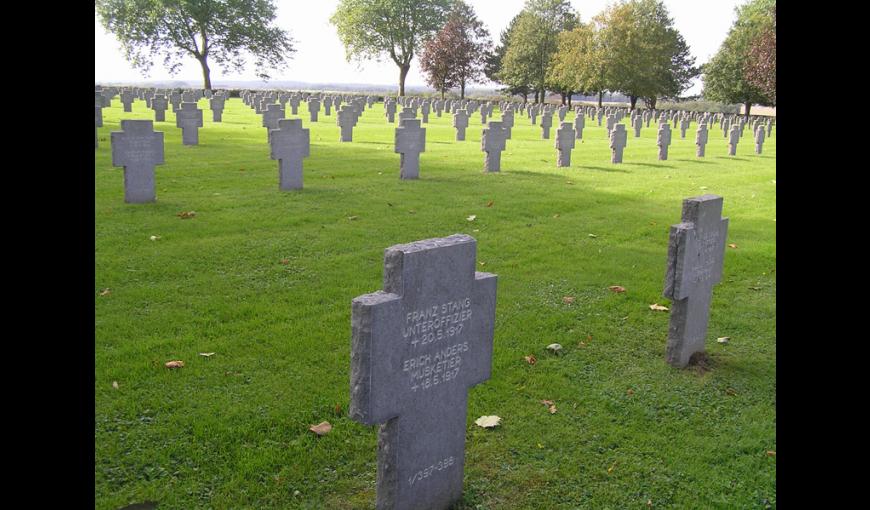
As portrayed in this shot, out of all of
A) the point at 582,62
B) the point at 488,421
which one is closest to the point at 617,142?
the point at 488,421

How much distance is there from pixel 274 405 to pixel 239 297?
2346 millimetres

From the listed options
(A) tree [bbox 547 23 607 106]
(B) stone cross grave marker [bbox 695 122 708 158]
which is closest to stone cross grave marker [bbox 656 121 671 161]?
(B) stone cross grave marker [bbox 695 122 708 158]

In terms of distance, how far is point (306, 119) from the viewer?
34188 mm

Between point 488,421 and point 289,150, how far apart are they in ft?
29.6

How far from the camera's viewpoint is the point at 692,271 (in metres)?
5.82

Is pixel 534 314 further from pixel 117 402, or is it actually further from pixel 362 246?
pixel 117 402

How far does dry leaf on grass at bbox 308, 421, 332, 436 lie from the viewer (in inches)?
179

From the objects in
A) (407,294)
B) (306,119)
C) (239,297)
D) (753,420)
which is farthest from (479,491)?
(306,119)

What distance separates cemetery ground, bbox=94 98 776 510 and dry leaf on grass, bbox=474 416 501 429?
44 mm

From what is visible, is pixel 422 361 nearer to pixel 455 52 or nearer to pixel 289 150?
pixel 289 150

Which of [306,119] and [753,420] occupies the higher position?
[306,119]

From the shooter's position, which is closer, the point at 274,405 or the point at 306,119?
the point at 274,405

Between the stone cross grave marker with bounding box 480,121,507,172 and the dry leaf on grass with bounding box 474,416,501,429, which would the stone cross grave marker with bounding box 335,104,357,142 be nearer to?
the stone cross grave marker with bounding box 480,121,507,172

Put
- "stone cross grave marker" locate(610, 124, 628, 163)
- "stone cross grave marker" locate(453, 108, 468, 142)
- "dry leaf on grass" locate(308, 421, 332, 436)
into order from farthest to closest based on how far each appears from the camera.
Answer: "stone cross grave marker" locate(453, 108, 468, 142), "stone cross grave marker" locate(610, 124, 628, 163), "dry leaf on grass" locate(308, 421, 332, 436)
